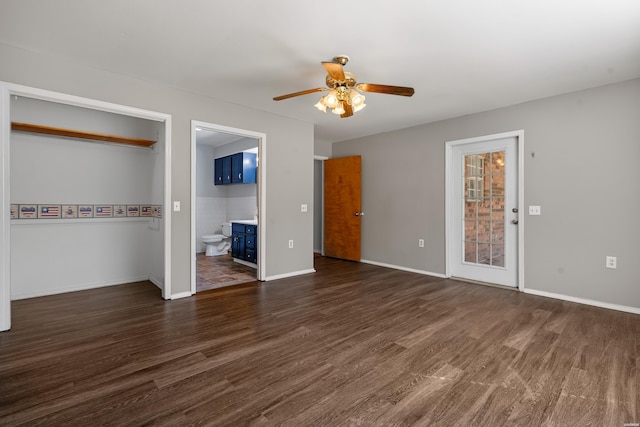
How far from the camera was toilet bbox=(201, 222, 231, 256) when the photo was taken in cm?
648

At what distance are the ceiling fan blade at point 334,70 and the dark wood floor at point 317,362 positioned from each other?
85.9 inches

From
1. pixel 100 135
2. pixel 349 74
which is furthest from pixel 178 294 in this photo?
pixel 349 74

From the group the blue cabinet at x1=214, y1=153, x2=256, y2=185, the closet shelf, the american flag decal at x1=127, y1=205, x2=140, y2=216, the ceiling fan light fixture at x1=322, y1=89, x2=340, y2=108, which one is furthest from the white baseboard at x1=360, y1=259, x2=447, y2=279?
the closet shelf

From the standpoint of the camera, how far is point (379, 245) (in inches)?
221

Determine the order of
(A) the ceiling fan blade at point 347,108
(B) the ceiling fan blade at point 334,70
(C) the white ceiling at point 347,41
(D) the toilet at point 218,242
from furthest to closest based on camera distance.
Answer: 1. (D) the toilet at point 218,242
2. (A) the ceiling fan blade at point 347,108
3. (B) the ceiling fan blade at point 334,70
4. (C) the white ceiling at point 347,41

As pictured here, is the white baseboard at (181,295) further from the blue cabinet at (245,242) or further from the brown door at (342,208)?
the brown door at (342,208)

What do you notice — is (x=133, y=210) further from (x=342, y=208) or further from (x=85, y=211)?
(x=342, y=208)

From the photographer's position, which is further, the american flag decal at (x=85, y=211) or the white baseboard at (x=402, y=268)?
the white baseboard at (x=402, y=268)

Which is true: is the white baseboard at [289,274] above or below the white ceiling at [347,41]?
below

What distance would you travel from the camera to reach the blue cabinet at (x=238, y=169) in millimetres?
6277

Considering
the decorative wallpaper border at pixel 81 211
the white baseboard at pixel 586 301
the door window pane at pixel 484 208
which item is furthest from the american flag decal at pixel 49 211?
the white baseboard at pixel 586 301

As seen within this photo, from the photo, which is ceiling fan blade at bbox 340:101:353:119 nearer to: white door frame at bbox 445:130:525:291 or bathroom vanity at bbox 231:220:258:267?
white door frame at bbox 445:130:525:291

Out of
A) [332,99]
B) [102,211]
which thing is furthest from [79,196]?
[332,99]

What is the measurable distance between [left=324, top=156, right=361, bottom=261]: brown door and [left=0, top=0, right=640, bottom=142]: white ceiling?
2508 mm
